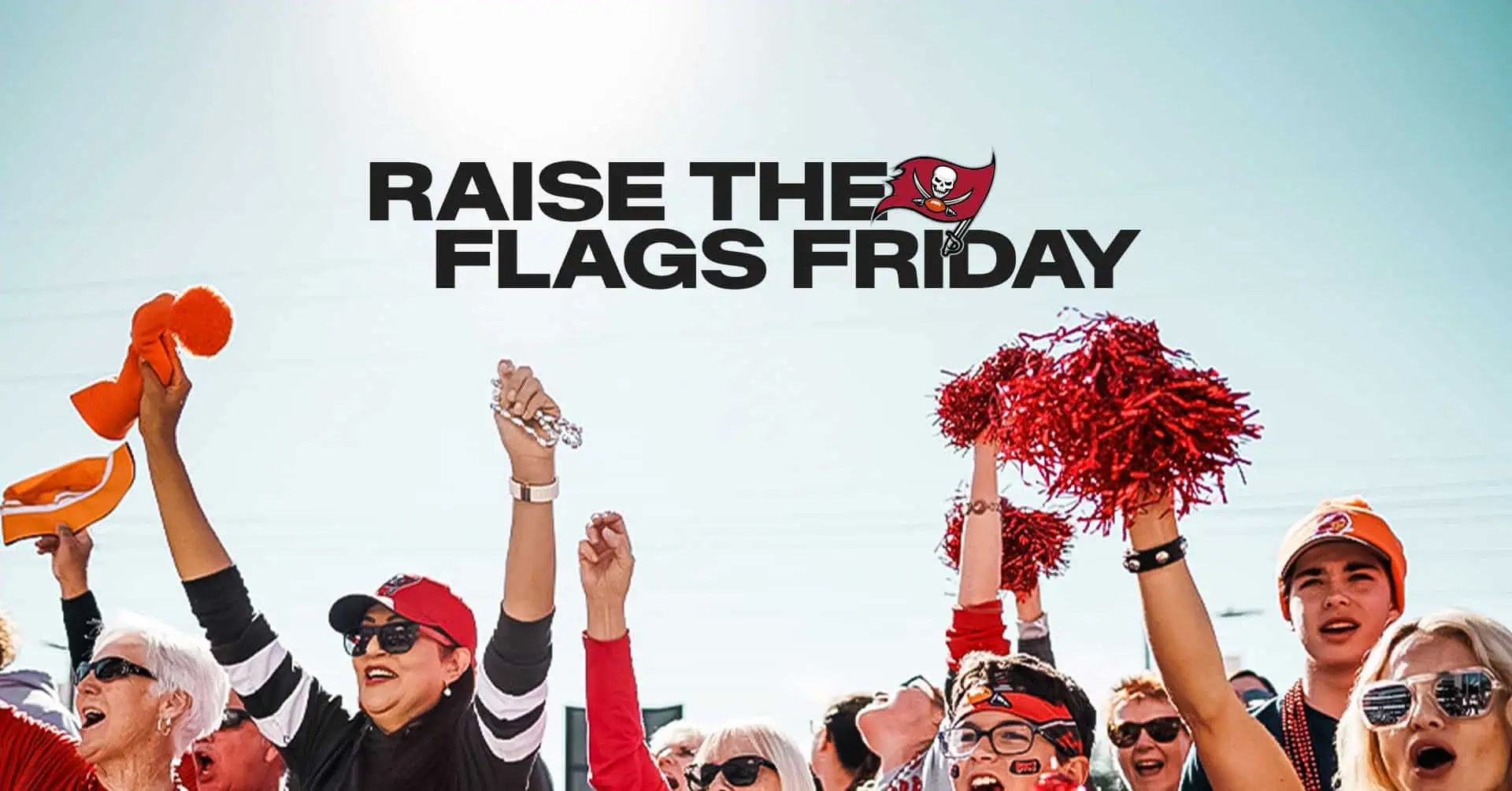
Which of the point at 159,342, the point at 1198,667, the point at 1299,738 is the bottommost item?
the point at 1299,738

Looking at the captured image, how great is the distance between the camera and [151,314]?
197 inches

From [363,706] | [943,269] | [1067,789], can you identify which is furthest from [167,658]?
[943,269]

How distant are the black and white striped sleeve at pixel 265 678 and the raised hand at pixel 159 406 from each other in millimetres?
540

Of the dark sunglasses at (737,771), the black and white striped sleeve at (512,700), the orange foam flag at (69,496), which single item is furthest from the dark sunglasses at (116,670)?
the dark sunglasses at (737,771)

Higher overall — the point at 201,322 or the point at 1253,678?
the point at 201,322

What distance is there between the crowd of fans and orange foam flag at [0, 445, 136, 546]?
0.28 meters

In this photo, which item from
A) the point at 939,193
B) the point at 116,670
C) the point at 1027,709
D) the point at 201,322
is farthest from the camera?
the point at 939,193

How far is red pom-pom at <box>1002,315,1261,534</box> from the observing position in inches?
114

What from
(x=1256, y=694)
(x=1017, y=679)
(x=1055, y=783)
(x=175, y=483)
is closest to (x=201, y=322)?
(x=175, y=483)

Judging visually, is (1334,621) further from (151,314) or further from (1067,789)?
(151,314)

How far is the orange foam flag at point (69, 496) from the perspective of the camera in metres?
5.57

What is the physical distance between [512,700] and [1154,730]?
230cm

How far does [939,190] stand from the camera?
11.1 metres

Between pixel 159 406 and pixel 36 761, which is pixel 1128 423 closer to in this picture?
pixel 159 406
